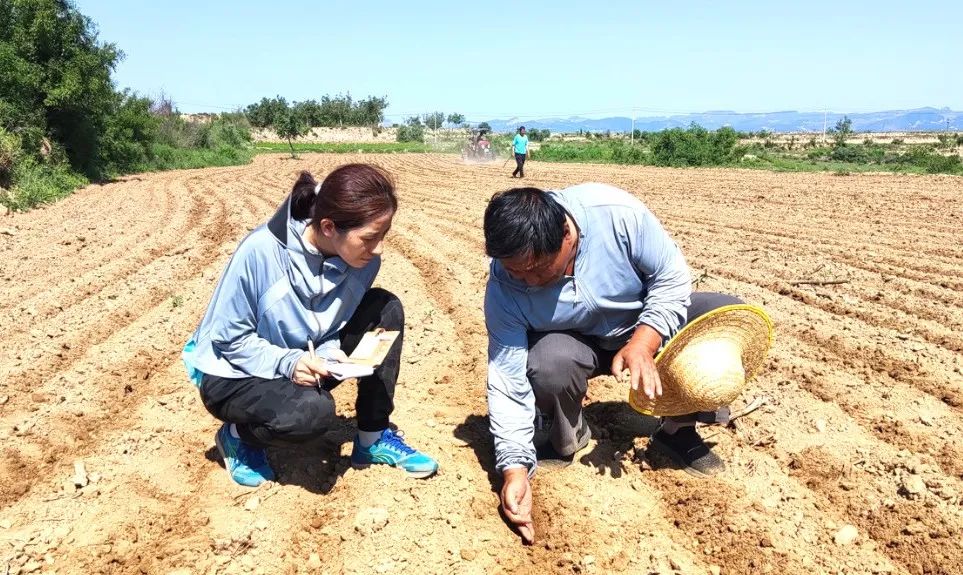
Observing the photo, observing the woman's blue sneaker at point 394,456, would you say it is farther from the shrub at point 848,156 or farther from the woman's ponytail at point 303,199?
the shrub at point 848,156

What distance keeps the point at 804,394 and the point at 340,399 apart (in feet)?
7.84

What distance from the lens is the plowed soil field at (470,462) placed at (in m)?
2.46

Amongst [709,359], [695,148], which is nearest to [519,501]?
[709,359]

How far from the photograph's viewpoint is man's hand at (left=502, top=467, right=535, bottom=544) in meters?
2.51

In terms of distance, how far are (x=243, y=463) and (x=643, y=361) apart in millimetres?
1627

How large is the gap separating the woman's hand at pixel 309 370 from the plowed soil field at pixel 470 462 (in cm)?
54

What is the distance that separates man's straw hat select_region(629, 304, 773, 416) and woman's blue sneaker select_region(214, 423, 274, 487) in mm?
1496

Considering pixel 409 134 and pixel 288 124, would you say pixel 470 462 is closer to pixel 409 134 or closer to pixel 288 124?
pixel 288 124

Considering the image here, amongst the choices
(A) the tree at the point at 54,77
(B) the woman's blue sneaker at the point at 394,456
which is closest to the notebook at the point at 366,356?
(B) the woman's blue sneaker at the point at 394,456

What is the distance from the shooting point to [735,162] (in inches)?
948

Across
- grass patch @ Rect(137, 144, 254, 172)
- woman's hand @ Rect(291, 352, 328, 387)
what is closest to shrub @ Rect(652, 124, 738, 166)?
grass patch @ Rect(137, 144, 254, 172)

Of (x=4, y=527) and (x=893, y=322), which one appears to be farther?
(x=893, y=322)

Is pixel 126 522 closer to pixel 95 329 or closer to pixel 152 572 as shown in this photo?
pixel 152 572

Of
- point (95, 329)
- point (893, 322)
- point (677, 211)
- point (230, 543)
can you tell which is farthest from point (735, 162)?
point (230, 543)
